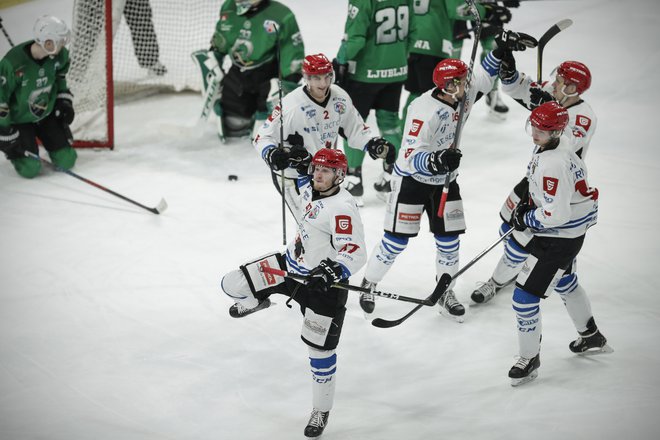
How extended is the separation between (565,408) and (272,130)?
192cm

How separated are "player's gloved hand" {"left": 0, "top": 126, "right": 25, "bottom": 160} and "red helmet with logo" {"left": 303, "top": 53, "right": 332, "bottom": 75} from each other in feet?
8.42

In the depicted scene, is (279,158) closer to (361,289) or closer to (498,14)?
(361,289)

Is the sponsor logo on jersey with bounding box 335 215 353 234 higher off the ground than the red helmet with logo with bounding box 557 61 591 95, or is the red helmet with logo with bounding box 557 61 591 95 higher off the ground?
the red helmet with logo with bounding box 557 61 591 95

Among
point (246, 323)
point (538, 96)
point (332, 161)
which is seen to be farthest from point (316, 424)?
point (538, 96)

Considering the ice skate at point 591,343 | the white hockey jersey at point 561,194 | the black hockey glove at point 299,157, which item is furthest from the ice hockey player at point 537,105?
the black hockey glove at point 299,157

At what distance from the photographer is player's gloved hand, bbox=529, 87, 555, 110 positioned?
4066 mm

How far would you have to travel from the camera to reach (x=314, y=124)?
4102 mm

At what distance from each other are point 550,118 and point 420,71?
253 centimetres

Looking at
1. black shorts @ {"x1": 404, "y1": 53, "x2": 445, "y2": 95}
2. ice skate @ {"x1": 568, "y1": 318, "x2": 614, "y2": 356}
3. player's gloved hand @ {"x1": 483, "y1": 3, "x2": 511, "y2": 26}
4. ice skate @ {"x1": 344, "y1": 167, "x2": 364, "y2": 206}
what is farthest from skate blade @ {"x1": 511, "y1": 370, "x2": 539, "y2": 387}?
black shorts @ {"x1": 404, "y1": 53, "x2": 445, "y2": 95}

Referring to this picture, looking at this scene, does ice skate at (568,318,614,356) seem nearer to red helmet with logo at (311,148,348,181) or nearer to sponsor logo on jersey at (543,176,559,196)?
sponsor logo on jersey at (543,176,559,196)

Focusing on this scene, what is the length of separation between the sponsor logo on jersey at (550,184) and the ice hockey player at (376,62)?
2.14 meters

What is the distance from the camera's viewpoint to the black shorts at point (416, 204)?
13.2 feet

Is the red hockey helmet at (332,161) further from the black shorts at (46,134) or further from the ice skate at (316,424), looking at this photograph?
the black shorts at (46,134)

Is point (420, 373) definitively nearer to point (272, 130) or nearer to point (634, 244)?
point (272, 130)
